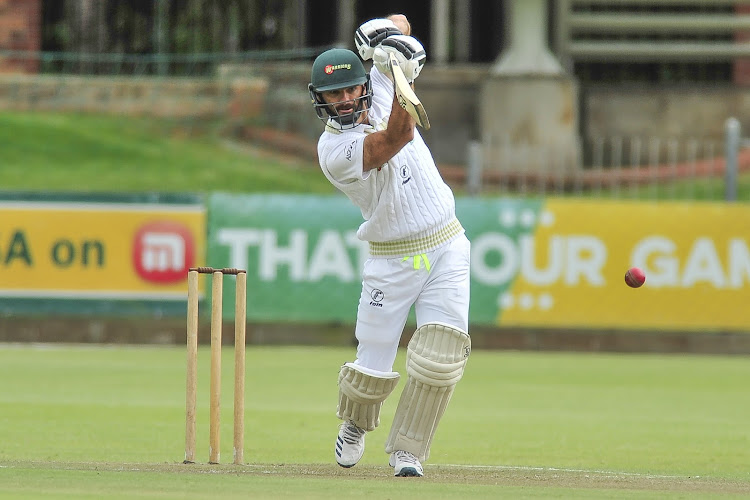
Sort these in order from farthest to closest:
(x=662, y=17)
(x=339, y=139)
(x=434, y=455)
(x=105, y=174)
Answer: (x=662, y=17) → (x=105, y=174) → (x=434, y=455) → (x=339, y=139)

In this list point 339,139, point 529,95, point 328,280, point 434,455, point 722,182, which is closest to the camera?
point 339,139

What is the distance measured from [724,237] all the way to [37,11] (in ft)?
36.5

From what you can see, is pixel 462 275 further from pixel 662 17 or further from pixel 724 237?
pixel 662 17

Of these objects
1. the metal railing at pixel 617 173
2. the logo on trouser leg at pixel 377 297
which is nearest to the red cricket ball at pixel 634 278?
the logo on trouser leg at pixel 377 297

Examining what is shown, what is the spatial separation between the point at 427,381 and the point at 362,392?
14.0 inches

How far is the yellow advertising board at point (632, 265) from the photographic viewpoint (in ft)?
47.6

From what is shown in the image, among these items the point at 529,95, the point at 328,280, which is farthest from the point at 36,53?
the point at 328,280

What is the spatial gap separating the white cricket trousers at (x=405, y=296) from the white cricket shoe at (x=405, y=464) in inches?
16.2

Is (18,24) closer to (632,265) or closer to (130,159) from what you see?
(130,159)

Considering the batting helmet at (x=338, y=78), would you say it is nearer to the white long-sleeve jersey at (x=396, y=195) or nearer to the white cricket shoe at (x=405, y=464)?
the white long-sleeve jersey at (x=396, y=195)

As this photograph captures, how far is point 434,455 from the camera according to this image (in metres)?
7.64

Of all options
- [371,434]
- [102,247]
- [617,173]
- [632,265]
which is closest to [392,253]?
[371,434]

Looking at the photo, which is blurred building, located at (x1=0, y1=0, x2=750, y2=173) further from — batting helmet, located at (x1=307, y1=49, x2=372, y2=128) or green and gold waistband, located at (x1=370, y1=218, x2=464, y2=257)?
batting helmet, located at (x1=307, y1=49, x2=372, y2=128)

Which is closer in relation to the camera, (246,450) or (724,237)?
(246,450)
